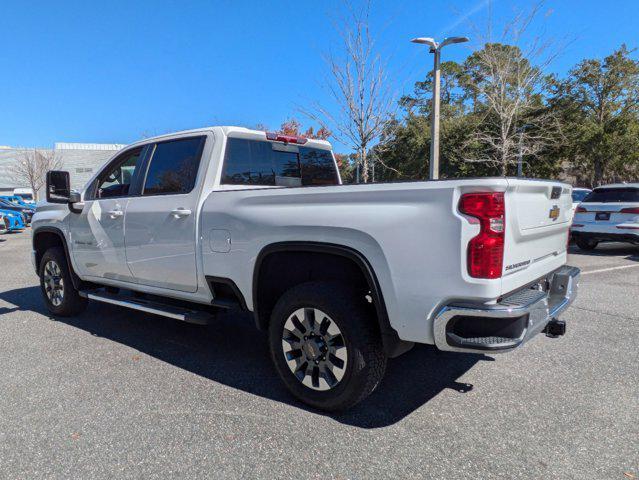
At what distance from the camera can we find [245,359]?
13.6 feet

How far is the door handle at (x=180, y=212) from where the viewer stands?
12.5ft

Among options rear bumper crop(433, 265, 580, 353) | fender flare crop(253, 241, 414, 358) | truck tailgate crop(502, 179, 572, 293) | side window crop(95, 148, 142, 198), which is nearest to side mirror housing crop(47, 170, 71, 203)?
side window crop(95, 148, 142, 198)

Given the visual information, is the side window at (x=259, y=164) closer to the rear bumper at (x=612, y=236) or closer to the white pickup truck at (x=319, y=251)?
the white pickup truck at (x=319, y=251)

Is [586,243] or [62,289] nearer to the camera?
[62,289]

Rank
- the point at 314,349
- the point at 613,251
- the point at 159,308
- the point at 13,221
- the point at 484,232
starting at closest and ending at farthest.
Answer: the point at 484,232 → the point at 314,349 → the point at 159,308 → the point at 613,251 → the point at 13,221

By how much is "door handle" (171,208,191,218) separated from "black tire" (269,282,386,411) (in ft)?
4.00

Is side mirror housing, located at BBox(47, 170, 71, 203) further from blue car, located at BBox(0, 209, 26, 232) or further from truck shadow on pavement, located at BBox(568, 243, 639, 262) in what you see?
blue car, located at BBox(0, 209, 26, 232)

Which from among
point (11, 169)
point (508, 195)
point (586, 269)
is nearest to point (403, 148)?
point (586, 269)

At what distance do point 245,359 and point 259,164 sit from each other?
1.79 metres

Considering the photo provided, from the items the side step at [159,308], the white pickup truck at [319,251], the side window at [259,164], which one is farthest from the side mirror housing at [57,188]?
the side window at [259,164]

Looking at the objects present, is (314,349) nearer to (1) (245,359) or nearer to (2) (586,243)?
(1) (245,359)

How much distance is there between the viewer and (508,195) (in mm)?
2529

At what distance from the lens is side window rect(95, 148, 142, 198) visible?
4.64 m

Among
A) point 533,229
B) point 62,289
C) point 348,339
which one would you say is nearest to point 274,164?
point 348,339
